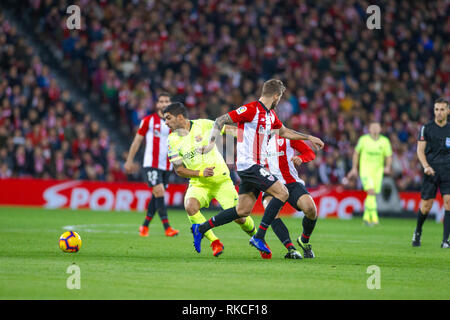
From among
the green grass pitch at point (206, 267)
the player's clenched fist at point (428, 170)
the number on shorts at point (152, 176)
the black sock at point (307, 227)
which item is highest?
the player's clenched fist at point (428, 170)

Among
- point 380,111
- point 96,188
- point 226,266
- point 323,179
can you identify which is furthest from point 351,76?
point 226,266

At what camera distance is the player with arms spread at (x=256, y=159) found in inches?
381

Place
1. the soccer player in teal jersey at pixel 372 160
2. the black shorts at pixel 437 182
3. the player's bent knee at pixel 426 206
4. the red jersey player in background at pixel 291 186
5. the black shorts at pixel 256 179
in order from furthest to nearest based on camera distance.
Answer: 1. the soccer player in teal jersey at pixel 372 160
2. the player's bent knee at pixel 426 206
3. the black shorts at pixel 437 182
4. the red jersey player in background at pixel 291 186
5. the black shorts at pixel 256 179

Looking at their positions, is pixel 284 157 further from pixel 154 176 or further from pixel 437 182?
pixel 154 176

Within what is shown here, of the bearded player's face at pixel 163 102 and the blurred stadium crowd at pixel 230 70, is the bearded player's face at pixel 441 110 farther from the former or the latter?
the blurred stadium crowd at pixel 230 70

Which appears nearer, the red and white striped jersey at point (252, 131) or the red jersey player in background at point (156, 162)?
the red and white striped jersey at point (252, 131)

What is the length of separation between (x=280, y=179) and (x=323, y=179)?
42.2 ft

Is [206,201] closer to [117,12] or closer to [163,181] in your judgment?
[163,181]

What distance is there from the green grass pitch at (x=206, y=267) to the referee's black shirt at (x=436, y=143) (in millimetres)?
1487

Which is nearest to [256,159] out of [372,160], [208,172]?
[208,172]

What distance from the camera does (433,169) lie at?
1248cm

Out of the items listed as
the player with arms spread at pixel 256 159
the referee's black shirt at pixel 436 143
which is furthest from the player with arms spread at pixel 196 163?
the referee's black shirt at pixel 436 143

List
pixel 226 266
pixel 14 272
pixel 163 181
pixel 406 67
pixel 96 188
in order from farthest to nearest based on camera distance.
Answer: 1. pixel 406 67
2. pixel 96 188
3. pixel 163 181
4. pixel 226 266
5. pixel 14 272

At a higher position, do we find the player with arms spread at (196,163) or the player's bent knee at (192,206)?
the player with arms spread at (196,163)
